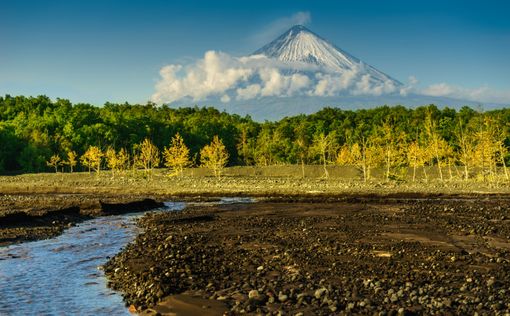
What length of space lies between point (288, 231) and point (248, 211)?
1212cm

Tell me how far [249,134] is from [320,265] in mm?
120242

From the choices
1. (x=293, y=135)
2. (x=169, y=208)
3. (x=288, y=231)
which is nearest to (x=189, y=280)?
(x=288, y=231)

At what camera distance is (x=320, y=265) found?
19.4 meters

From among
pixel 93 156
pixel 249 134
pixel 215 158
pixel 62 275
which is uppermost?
pixel 249 134

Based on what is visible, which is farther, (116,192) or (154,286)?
(116,192)

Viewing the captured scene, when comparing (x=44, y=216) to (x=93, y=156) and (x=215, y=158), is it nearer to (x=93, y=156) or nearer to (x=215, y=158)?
(x=93, y=156)

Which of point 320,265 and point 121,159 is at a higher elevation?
point 121,159

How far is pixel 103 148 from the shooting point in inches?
4437

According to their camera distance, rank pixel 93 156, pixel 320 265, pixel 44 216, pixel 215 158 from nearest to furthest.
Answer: pixel 320 265 → pixel 44 216 → pixel 93 156 → pixel 215 158

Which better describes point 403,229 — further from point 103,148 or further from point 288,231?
point 103,148

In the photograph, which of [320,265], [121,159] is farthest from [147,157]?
[320,265]

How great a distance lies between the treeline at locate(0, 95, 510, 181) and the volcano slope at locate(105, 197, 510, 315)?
55.9m

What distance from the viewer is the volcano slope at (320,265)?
14.5m

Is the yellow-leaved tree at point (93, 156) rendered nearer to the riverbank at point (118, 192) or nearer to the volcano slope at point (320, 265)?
the riverbank at point (118, 192)
